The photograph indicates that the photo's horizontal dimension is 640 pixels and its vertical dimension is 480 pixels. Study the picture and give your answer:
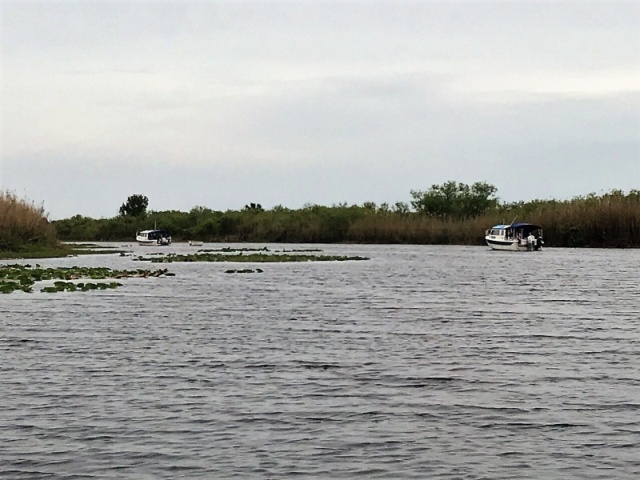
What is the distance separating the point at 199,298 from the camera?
3444 cm

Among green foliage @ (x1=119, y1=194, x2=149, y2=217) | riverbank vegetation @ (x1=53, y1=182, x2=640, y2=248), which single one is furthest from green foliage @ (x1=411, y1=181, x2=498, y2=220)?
green foliage @ (x1=119, y1=194, x2=149, y2=217)

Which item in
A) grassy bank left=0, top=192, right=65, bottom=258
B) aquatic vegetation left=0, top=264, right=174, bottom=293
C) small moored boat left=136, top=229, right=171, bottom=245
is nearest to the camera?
aquatic vegetation left=0, top=264, right=174, bottom=293

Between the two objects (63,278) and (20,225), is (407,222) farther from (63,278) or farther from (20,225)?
(63,278)

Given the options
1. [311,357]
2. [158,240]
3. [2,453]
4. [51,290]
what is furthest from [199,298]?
[158,240]

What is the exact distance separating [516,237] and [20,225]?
41098 mm

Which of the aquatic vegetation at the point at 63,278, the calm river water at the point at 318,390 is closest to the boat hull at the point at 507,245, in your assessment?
the aquatic vegetation at the point at 63,278

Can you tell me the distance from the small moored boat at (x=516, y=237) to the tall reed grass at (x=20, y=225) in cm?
3811

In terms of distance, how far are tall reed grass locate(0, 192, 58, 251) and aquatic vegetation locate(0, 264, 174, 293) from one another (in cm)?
1442

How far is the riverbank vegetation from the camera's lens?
85.8 meters

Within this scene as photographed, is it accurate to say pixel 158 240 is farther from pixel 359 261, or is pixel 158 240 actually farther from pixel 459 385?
pixel 459 385

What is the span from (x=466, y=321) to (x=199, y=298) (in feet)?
35.8

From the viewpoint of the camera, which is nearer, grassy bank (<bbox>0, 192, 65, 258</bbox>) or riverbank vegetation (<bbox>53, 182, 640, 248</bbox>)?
grassy bank (<bbox>0, 192, 65, 258</bbox>)

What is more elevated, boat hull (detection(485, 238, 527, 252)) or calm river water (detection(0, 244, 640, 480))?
boat hull (detection(485, 238, 527, 252))

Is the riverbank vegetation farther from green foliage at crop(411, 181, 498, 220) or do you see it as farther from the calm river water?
the calm river water
